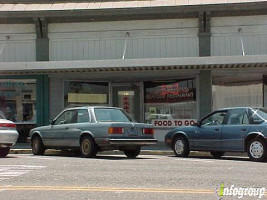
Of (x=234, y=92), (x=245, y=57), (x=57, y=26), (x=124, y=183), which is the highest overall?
(x=57, y=26)

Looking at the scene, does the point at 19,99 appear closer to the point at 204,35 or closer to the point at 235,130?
the point at 204,35

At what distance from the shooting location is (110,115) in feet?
46.0

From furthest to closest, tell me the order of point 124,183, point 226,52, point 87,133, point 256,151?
point 226,52, point 87,133, point 256,151, point 124,183

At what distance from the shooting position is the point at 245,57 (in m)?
17.5

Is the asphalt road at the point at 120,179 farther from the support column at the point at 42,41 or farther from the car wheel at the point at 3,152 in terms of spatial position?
the support column at the point at 42,41

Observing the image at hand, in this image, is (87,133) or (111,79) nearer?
(87,133)

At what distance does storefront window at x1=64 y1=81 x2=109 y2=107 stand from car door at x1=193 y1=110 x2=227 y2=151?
292 inches

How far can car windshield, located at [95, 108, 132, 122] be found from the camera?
13.9m

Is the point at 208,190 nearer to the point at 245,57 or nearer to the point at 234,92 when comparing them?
the point at 245,57

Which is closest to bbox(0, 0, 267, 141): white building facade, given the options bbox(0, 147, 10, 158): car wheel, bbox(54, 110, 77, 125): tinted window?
A: bbox(54, 110, 77, 125): tinted window

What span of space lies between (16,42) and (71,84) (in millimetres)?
3004

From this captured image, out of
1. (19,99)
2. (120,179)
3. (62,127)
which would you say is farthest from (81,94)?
(120,179)

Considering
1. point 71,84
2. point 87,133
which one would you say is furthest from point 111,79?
point 87,133

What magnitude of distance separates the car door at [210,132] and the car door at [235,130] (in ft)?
0.67
